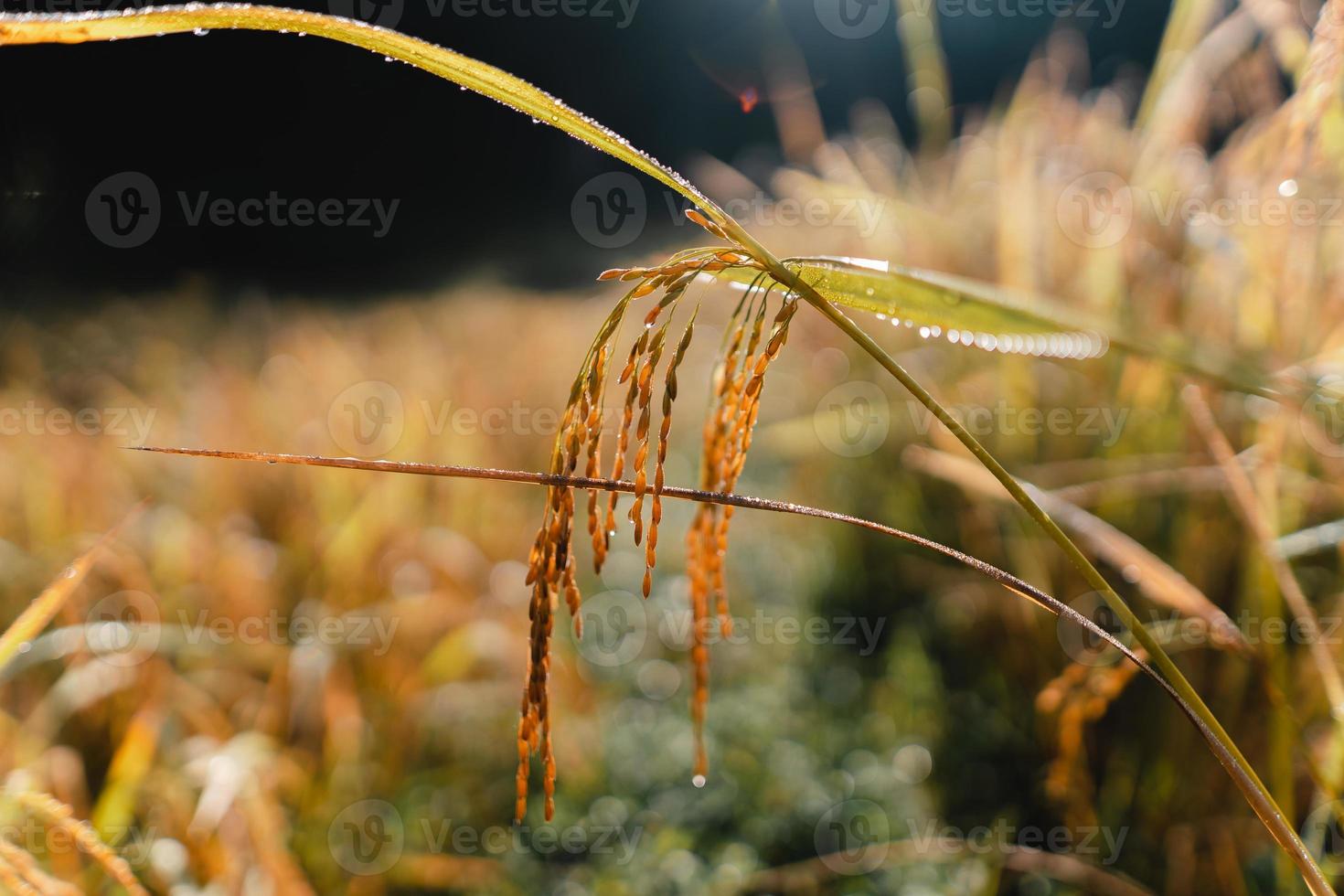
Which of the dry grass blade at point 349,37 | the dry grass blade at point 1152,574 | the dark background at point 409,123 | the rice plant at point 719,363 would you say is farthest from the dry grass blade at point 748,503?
the dark background at point 409,123

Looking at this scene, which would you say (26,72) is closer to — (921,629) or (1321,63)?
(921,629)

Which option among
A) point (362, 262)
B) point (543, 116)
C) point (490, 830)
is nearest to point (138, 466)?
point (490, 830)

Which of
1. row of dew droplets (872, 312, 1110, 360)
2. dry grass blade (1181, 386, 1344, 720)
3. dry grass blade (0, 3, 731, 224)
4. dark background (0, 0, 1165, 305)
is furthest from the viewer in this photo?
dark background (0, 0, 1165, 305)

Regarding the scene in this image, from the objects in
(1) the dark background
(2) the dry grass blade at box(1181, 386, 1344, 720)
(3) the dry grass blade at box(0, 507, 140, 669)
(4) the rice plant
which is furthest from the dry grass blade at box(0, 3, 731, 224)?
(1) the dark background

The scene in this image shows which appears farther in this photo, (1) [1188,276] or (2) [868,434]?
(2) [868,434]

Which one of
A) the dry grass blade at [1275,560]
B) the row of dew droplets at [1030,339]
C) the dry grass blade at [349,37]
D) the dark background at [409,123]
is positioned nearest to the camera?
the dry grass blade at [349,37]

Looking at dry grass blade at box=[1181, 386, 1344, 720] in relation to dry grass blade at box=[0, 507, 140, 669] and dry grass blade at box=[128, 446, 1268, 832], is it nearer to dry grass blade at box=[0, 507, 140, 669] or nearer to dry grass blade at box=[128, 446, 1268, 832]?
dry grass blade at box=[128, 446, 1268, 832]

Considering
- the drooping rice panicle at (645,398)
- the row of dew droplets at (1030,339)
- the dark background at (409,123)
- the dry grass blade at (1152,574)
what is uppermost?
the dark background at (409,123)

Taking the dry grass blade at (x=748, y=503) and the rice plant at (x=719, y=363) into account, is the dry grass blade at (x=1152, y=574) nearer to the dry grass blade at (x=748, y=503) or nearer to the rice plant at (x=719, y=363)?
the rice plant at (x=719, y=363)

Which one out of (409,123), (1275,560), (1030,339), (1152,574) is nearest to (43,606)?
(1030,339)
